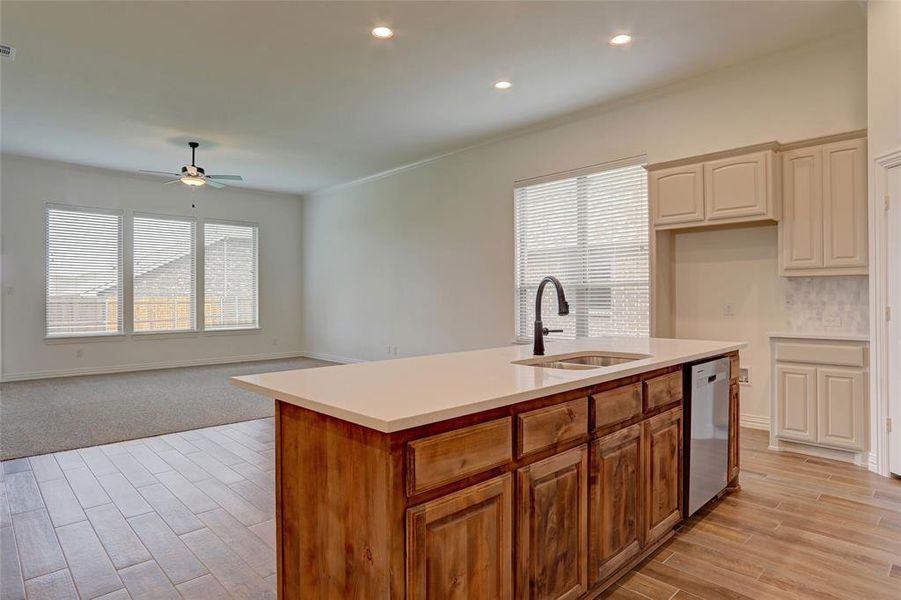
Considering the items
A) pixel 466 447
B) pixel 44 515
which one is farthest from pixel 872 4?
pixel 44 515

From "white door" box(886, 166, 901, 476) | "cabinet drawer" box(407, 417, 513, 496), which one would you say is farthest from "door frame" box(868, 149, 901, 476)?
"cabinet drawer" box(407, 417, 513, 496)

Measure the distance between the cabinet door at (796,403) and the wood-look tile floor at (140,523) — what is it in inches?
141

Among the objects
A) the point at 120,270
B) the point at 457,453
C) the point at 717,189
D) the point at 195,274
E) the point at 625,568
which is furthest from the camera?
the point at 195,274

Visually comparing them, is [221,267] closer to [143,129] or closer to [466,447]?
[143,129]

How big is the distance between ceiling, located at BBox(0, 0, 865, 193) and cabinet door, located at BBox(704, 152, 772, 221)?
89 cm

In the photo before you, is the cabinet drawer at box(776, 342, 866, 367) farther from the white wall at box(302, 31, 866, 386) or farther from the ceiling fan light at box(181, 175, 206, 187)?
the ceiling fan light at box(181, 175, 206, 187)

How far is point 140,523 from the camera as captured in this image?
2650 millimetres

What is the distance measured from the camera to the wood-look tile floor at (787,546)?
2.02 meters

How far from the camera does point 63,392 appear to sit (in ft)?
20.2

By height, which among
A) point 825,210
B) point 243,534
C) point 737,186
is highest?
point 737,186

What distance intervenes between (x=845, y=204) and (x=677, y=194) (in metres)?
1.14

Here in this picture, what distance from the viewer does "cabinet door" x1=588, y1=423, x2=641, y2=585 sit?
188cm

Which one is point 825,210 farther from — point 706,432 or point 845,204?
point 706,432

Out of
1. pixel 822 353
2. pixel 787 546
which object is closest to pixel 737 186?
pixel 822 353
